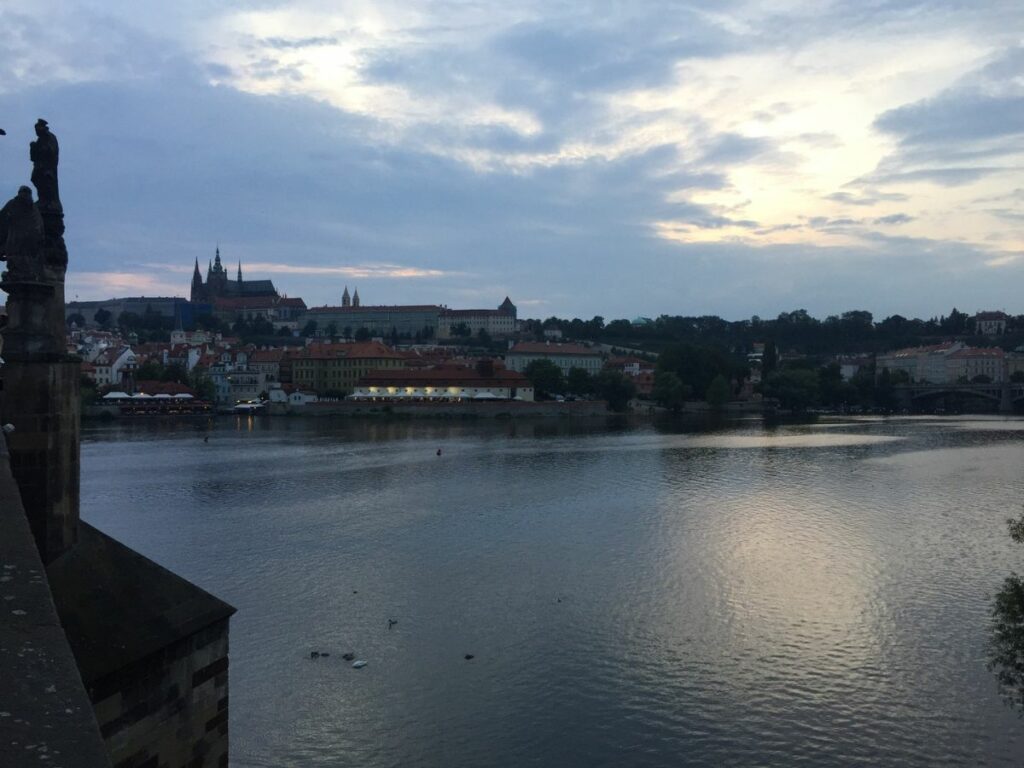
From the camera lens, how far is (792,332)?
525ft

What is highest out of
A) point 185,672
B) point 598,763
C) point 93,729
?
point 93,729

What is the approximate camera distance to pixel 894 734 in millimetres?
11000

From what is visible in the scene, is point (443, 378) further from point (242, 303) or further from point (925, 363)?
point (242, 303)

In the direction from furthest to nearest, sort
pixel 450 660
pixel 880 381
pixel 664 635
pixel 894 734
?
pixel 880 381
pixel 664 635
pixel 450 660
pixel 894 734

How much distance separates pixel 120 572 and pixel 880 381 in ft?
324

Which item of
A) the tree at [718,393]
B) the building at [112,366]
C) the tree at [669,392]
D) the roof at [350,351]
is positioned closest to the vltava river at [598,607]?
the tree at [669,392]

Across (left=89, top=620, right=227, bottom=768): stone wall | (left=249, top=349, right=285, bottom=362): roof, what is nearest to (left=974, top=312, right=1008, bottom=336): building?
(left=249, top=349, right=285, bottom=362): roof

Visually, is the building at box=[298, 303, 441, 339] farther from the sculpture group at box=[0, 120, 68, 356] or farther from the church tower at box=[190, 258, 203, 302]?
the sculpture group at box=[0, 120, 68, 356]

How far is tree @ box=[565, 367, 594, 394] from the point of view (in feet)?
262

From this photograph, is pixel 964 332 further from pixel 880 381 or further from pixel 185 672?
pixel 185 672

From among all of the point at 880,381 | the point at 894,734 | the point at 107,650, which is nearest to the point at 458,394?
the point at 880,381

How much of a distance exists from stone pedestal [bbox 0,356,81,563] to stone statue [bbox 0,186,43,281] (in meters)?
0.53

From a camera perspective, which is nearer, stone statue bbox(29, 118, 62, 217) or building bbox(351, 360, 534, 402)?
stone statue bbox(29, 118, 62, 217)

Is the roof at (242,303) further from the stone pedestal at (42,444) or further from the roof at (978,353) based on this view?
the stone pedestal at (42,444)
